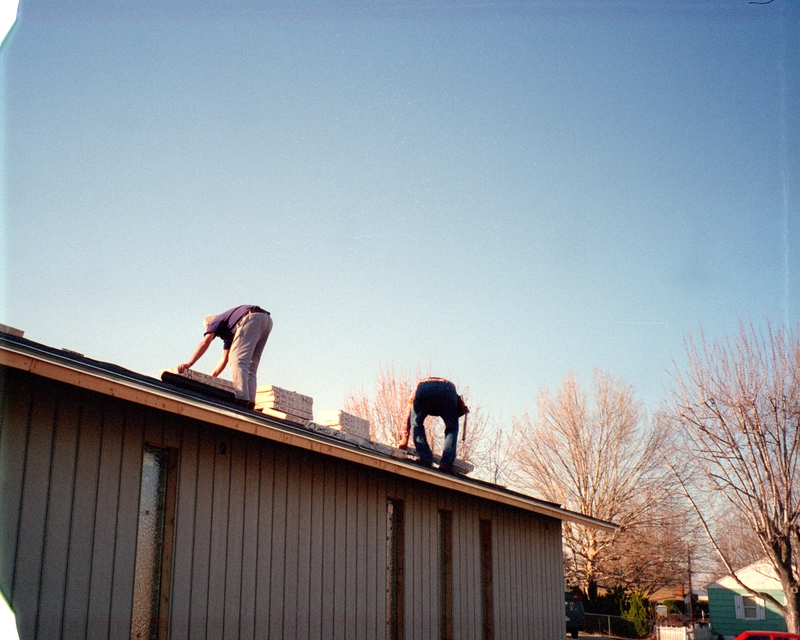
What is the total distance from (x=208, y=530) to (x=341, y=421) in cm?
384

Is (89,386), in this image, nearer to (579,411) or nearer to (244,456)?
(244,456)

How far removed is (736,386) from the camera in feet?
74.9

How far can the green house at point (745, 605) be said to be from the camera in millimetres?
36344

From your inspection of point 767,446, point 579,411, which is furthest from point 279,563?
point 579,411

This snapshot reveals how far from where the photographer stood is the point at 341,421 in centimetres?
1154

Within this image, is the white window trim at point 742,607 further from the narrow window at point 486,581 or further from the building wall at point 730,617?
the narrow window at point 486,581

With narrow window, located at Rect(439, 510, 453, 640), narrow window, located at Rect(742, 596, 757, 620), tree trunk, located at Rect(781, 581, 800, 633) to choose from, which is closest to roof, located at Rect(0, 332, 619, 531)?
narrow window, located at Rect(439, 510, 453, 640)

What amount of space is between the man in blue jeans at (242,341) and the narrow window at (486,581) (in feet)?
16.3

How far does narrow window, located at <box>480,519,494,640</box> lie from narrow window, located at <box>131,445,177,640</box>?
263 inches

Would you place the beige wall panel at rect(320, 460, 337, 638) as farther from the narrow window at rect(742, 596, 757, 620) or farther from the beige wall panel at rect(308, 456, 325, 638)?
the narrow window at rect(742, 596, 757, 620)

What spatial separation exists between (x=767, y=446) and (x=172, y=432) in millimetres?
19307

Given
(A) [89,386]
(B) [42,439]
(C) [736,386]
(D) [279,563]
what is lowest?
(D) [279,563]

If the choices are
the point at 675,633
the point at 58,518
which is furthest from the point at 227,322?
the point at 675,633

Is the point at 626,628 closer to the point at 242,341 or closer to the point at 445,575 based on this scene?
the point at 445,575
